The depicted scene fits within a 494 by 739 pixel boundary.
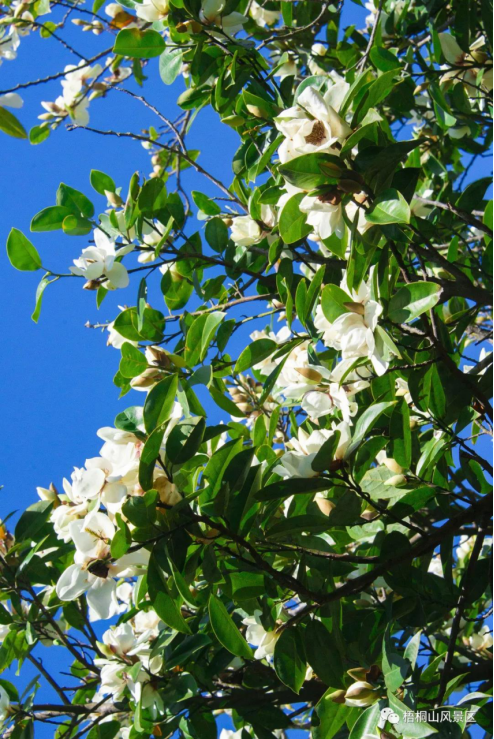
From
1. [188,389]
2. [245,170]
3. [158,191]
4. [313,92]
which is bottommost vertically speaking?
[188,389]

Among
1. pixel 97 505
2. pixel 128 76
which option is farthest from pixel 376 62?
pixel 128 76

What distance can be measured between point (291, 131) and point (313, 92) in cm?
6

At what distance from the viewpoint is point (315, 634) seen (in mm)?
1120

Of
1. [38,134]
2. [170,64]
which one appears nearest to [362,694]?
[170,64]

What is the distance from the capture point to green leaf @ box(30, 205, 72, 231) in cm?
138

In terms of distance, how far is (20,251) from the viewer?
54.6 inches

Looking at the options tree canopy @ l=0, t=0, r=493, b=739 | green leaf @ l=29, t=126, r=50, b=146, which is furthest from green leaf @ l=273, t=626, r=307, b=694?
green leaf @ l=29, t=126, r=50, b=146

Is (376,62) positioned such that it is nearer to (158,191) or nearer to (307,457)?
(158,191)

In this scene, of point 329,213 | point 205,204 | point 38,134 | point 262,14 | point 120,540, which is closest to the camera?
point 120,540

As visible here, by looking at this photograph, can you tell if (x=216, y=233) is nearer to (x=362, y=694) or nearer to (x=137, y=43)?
(x=137, y=43)

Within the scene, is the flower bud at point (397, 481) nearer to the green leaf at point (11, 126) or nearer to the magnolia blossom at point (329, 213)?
the magnolia blossom at point (329, 213)

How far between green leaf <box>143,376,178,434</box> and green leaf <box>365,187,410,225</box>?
0.35 metres

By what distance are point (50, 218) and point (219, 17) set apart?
550 millimetres

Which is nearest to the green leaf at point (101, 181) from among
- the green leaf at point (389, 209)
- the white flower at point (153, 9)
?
the white flower at point (153, 9)
